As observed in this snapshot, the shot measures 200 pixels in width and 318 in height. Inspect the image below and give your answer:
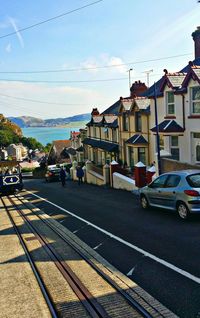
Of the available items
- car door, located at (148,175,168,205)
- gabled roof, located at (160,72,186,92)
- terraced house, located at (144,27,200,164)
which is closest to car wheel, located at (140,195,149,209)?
car door, located at (148,175,168,205)

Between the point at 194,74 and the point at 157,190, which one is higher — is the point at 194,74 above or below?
above

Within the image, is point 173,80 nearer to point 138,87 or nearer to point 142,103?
point 142,103

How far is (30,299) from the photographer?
6855 mm

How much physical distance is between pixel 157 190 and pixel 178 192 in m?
1.42

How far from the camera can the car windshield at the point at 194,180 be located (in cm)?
1203

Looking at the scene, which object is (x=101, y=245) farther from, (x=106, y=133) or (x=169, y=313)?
(x=106, y=133)

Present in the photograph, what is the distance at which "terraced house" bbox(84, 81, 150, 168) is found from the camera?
2903cm

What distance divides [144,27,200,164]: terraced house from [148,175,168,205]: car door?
7849 mm

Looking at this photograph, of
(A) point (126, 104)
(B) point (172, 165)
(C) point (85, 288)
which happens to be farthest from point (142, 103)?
(C) point (85, 288)

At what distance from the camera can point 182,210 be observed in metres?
12.2

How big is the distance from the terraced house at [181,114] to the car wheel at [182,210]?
9342 millimetres

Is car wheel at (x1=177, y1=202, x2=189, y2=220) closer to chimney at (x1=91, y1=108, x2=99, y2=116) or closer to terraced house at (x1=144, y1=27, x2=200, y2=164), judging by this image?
terraced house at (x1=144, y1=27, x2=200, y2=164)

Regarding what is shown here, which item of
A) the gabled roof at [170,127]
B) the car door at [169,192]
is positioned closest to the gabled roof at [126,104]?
the gabled roof at [170,127]

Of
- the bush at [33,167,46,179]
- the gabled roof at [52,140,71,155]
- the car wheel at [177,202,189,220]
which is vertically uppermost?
the car wheel at [177,202,189,220]
